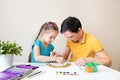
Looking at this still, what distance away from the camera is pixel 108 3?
238 cm

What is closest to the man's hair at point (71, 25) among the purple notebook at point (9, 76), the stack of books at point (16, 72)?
the stack of books at point (16, 72)

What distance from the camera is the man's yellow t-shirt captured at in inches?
70.4

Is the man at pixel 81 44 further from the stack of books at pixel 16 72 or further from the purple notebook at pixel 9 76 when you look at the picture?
the purple notebook at pixel 9 76

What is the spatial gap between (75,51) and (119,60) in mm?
873

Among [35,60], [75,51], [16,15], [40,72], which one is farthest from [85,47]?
[16,15]

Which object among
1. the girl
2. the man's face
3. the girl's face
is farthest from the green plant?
the man's face

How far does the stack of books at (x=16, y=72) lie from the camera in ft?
3.61

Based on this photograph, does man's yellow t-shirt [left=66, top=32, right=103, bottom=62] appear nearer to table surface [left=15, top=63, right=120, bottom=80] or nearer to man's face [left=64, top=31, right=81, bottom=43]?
man's face [left=64, top=31, right=81, bottom=43]

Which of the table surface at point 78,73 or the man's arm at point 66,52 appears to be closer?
the table surface at point 78,73

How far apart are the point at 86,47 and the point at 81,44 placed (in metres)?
0.06

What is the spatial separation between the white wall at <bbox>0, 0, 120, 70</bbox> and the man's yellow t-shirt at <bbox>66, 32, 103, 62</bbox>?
40 centimetres

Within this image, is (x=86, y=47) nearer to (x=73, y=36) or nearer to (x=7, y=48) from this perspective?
(x=73, y=36)

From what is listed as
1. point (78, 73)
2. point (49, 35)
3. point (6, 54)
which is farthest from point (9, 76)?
point (49, 35)

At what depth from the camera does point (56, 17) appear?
2244 mm
